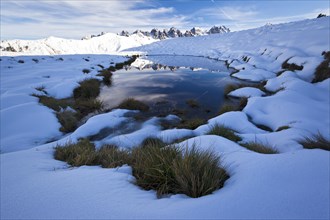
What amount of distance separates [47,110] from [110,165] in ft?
24.7

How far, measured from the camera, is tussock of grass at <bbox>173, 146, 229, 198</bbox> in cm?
218

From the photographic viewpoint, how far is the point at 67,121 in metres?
8.80

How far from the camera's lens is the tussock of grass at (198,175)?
2182 mm

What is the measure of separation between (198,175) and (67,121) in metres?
7.93

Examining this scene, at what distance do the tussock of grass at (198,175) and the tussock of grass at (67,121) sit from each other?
278 inches

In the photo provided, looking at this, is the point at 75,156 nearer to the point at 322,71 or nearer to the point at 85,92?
the point at 85,92

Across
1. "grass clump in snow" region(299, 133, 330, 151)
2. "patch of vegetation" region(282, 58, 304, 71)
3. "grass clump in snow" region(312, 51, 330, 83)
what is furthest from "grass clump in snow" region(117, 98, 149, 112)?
"patch of vegetation" region(282, 58, 304, 71)

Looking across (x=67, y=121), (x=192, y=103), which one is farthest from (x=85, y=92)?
(x=192, y=103)

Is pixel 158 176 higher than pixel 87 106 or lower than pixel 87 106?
higher

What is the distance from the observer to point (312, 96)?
9711 millimetres

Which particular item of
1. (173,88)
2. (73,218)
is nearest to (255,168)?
(73,218)

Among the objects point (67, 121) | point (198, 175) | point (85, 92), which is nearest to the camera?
point (198, 175)

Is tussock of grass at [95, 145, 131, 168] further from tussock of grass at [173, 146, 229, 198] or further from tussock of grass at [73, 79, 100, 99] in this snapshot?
tussock of grass at [73, 79, 100, 99]

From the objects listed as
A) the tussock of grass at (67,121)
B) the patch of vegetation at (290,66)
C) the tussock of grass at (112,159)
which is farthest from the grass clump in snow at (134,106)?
the patch of vegetation at (290,66)
